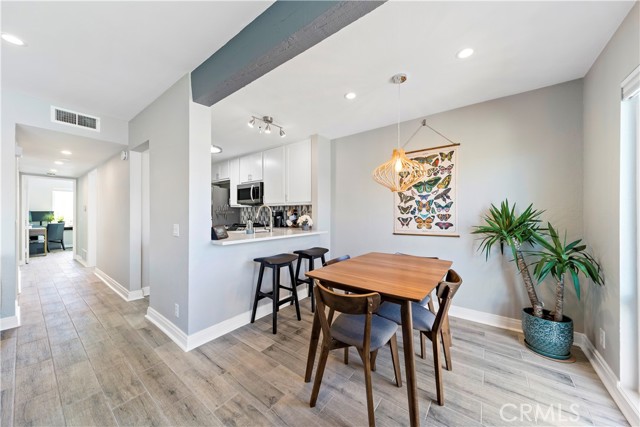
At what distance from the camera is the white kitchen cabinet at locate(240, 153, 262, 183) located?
174 inches

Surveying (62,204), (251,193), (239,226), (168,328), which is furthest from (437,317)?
(62,204)

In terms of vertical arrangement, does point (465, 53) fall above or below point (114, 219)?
above

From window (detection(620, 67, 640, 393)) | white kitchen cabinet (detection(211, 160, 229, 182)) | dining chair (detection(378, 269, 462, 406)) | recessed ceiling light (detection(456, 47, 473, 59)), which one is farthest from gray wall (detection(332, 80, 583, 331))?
white kitchen cabinet (detection(211, 160, 229, 182))

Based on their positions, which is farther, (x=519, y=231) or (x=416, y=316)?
(x=519, y=231)

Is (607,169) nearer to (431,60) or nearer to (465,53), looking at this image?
(465,53)

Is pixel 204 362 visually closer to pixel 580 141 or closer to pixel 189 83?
pixel 189 83

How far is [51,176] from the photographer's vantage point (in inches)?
214

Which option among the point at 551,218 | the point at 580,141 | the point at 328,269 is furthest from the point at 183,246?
the point at 580,141

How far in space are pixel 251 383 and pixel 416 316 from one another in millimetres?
1299

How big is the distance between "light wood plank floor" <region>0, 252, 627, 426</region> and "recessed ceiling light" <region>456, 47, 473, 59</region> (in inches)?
96.6

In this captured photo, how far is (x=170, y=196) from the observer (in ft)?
7.58

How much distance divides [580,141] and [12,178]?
5.61m

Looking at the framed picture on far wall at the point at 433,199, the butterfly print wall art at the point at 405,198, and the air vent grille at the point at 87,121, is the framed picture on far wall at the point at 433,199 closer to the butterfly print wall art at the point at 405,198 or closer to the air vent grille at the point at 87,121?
the butterfly print wall art at the point at 405,198

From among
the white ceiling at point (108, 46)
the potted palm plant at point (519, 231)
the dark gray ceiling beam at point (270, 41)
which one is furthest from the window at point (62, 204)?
the potted palm plant at point (519, 231)
